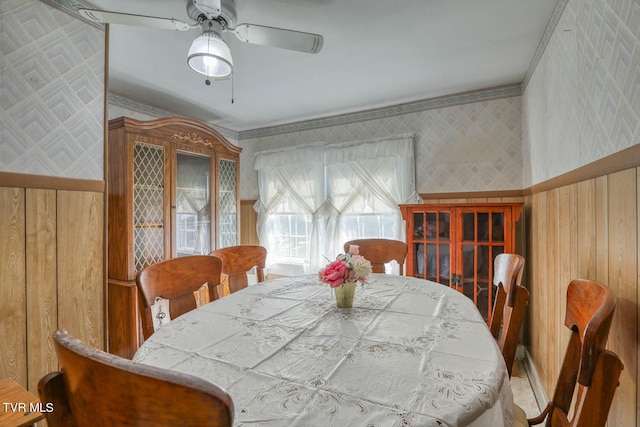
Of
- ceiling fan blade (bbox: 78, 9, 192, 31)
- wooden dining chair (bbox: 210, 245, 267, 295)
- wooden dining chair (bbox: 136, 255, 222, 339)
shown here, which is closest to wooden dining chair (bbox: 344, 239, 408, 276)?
wooden dining chair (bbox: 210, 245, 267, 295)

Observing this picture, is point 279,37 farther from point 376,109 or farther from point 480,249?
point 480,249

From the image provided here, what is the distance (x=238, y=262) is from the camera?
1.93 m

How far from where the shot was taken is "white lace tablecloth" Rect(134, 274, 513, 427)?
→ 2.18 feet

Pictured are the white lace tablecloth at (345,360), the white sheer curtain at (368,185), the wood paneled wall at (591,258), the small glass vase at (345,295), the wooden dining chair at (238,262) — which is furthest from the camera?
the white sheer curtain at (368,185)

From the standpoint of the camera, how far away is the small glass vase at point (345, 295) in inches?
52.8

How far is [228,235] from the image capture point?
333cm

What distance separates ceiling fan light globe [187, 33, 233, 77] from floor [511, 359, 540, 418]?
9.12 ft

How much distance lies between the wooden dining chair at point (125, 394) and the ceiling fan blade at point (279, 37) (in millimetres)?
1357

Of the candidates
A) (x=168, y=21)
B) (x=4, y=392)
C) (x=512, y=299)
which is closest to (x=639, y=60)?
(x=512, y=299)

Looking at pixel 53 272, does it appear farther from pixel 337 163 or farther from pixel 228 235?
pixel 337 163

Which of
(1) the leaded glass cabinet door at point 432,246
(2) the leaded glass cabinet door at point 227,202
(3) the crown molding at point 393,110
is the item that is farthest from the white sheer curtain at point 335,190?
(2) the leaded glass cabinet door at point 227,202

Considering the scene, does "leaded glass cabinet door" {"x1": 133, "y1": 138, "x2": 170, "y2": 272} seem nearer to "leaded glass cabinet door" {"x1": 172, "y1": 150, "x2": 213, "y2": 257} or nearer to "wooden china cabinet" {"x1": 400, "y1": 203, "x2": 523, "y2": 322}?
"leaded glass cabinet door" {"x1": 172, "y1": 150, "x2": 213, "y2": 257}

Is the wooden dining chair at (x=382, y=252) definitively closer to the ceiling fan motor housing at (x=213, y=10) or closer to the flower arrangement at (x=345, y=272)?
the flower arrangement at (x=345, y=272)

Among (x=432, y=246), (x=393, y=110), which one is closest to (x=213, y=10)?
(x=393, y=110)
